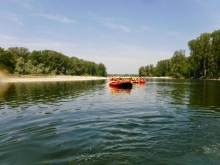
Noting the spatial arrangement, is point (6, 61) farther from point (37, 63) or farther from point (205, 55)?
point (205, 55)

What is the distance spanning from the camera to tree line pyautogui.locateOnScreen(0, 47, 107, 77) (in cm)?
10840

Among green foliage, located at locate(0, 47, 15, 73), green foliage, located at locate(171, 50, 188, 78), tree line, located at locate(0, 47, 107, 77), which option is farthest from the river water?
green foliage, located at locate(171, 50, 188, 78)

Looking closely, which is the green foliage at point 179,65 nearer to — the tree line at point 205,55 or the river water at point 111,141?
the tree line at point 205,55

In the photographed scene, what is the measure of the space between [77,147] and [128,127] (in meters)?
4.09

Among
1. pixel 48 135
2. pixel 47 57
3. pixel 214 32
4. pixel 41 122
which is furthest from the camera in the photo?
pixel 47 57

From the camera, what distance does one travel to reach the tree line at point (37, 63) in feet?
356

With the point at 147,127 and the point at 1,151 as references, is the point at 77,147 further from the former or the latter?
the point at 147,127

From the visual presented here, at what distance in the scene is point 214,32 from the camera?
347 feet

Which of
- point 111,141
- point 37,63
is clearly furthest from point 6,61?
point 111,141

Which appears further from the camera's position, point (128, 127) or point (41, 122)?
point (41, 122)

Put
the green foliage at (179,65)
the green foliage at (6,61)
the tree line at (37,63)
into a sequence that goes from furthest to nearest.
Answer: the green foliage at (179,65) < the tree line at (37,63) < the green foliage at (6,61)

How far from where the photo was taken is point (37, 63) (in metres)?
138

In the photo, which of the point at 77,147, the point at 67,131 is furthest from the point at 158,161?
the point at 67,131

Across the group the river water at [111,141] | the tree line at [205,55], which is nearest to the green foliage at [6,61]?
the river water at [111,141]
